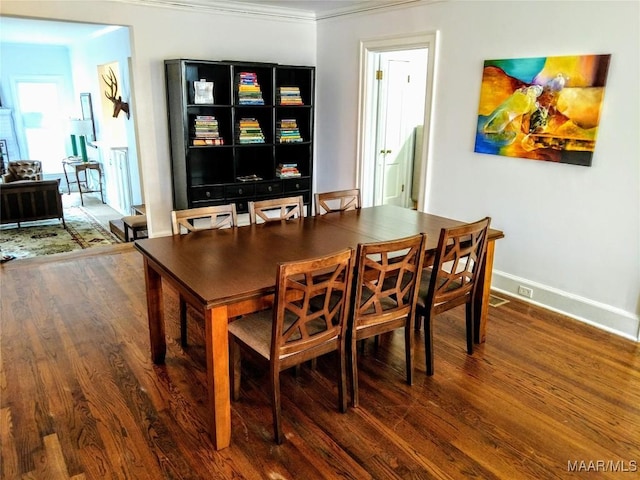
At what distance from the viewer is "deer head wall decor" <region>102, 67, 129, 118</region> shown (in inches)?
270

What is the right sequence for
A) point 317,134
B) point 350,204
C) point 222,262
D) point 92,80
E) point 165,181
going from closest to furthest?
point 222,262 < point 350,204 < point 165,181 < point 317,134 < point 92,80

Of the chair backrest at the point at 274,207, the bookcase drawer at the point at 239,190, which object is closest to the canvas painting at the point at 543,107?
the chair backrest at the point at 274,207

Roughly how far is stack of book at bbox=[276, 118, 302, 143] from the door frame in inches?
28.6

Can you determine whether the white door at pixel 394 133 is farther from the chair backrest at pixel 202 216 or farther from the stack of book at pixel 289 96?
the chair backrest at pixel 202 216

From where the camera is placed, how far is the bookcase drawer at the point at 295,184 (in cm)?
525

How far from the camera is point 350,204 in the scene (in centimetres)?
363

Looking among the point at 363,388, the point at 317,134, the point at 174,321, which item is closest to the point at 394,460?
the point at 363,388

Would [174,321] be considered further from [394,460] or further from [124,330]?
[394,460]

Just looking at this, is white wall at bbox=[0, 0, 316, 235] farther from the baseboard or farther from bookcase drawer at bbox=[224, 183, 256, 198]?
the baseboard

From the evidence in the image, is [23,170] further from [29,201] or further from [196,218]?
[196,218]

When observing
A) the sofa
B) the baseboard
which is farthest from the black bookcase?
the sofa

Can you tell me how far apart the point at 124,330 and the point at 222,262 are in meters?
1.31

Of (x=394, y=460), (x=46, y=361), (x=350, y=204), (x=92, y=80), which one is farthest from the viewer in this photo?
(x=92, y=80)

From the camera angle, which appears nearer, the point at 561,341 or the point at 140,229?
the point at 561,341
